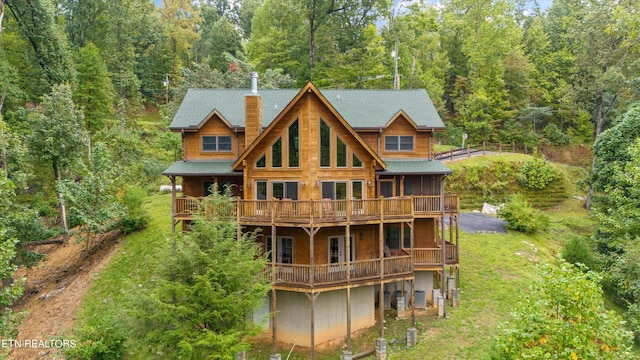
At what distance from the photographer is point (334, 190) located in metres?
18.0

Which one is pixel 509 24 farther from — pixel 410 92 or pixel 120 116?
pixel 120 116

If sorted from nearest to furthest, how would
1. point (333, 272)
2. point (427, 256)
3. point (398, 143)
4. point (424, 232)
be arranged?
1. point (333, 272)
2. point (427, 256)
3. point (398, 143)
4. point (424, 232)

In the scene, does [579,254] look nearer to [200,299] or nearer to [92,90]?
[200,299]

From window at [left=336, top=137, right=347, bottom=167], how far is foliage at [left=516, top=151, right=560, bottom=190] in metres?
24.2

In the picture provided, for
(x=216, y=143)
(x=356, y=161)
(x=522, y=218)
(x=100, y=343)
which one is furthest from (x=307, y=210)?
(x=522, y=218)

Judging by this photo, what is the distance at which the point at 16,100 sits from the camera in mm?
31641

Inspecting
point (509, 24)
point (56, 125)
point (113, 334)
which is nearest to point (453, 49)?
point (509, 24)

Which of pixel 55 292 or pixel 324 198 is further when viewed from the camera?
pixel 55 292

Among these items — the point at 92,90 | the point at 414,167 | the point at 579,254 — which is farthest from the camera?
the point at 92,90

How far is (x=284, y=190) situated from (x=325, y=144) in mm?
3014

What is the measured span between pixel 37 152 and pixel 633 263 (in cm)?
3748

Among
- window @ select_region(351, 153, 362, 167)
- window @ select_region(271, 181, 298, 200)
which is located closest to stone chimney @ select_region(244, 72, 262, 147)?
window @ select_region(271, 181, 298, 200)

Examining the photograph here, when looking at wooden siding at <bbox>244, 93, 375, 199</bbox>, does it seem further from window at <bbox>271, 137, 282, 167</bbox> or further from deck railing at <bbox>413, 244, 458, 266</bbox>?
deck railing at <bbox>413, 244, 458, 266</bbox>

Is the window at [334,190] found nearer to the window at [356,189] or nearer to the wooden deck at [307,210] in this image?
the window at [356,189]
